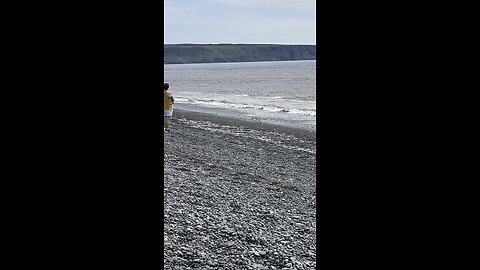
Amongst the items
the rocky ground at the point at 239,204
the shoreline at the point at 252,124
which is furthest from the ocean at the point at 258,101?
the rocky ground at the point at 239,204

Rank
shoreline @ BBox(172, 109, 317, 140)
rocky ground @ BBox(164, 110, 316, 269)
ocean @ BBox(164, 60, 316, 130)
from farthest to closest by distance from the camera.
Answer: ocean @ BBox(164, 60, 316, 130) < shoreline @ BBox(172, 109, 317, 140) < rocky ground @ BBox(164, 110, 316, 269)

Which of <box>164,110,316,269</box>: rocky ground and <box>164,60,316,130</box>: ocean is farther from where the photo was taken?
<box>164,60,316,130</box>: ocean

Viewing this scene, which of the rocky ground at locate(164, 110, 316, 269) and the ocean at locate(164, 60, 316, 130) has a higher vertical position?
the ocean at locate(164, 60, 316, 130)

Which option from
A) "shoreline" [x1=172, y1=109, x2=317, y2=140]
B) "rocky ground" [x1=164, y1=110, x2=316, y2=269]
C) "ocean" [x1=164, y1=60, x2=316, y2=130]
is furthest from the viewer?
"ocean" [x1=164, y1=60, x2=316, y2=130]

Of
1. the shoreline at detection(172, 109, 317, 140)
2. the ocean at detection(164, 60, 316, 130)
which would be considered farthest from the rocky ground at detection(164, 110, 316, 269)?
the ocean at detection(164, 60, 316, 130)

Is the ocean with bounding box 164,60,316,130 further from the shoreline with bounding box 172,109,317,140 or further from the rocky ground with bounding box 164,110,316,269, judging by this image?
the rocky ground with bounding box 164,110,316,269

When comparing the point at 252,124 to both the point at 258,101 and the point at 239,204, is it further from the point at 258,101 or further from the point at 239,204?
the point at 258,101

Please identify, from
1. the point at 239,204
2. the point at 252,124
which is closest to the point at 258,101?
the point at 252,124

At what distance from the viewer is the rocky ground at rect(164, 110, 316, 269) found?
659 centimetres
